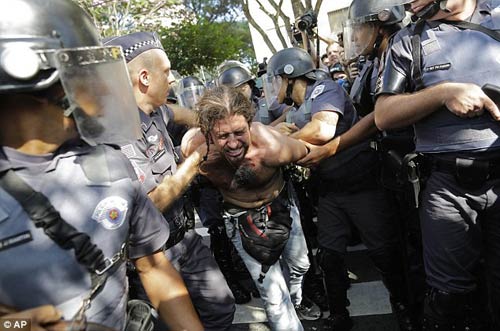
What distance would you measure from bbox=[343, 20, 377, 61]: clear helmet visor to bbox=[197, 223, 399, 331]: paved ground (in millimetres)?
1913

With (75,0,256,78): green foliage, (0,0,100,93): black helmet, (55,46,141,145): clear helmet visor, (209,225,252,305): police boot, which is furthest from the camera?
Result: (75,0,256,78): green foliage

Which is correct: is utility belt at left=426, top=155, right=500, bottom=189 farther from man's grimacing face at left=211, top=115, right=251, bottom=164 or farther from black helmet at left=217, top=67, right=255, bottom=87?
black helmet at left=217, top=67, right=255, bottom=87

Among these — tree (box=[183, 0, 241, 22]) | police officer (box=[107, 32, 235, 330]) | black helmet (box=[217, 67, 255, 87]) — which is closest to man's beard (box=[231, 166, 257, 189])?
police officer (box=[107, 32, 235, 330])

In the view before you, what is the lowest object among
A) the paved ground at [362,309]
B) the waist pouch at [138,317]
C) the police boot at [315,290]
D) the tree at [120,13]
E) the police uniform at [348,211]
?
the paved ground at [362,309]

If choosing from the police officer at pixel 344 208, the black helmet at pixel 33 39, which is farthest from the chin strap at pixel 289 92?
the black helmet at pixel 33 39

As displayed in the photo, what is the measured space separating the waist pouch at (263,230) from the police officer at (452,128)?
0.84 metres

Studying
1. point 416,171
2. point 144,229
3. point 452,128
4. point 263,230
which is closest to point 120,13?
point 263,230

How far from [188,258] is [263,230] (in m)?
0.51

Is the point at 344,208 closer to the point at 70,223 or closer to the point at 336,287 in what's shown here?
the point at 336,287

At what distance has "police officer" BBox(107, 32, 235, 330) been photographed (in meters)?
2.43

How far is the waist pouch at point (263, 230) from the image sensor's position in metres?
2.45

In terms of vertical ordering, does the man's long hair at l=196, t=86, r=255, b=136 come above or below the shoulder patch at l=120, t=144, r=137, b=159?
above

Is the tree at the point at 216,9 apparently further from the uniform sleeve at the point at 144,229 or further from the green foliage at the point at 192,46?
the uniform sleeve at the point at 144,229

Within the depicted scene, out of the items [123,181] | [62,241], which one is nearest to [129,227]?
[123,181]
